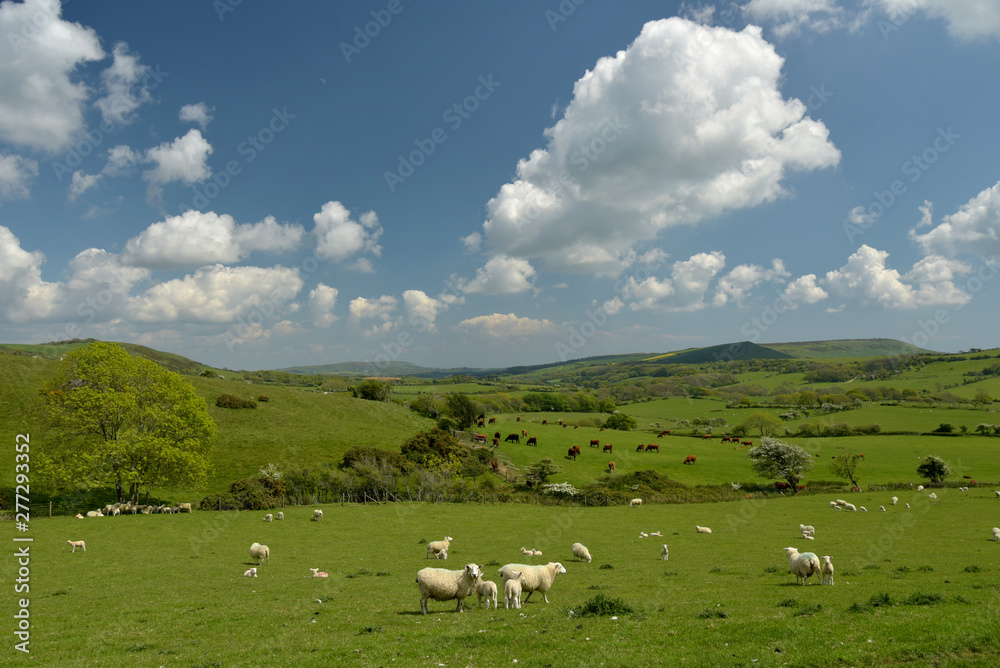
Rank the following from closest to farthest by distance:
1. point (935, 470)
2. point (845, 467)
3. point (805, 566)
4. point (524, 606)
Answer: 1. point (524, 606)
2. point (805, 566)
3. point (935, 470)
4. point (845, 467)

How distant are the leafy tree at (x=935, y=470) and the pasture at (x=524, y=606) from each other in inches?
1198

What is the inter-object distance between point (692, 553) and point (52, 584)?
1276 inches

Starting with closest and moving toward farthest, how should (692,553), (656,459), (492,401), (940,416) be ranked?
(692,553) → (656,459) → (940,416) → (492,401)

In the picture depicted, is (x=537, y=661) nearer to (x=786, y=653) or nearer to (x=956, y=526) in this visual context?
(x=786, y=653)

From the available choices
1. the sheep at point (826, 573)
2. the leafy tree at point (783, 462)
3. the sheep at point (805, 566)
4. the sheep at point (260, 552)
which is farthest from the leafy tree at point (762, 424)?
the sheep at point (260, 552)

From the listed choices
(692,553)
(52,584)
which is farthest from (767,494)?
(52,584)

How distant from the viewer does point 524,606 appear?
1544 cm

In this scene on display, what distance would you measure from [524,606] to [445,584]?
283 cm

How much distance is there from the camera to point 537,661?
9.94 meters

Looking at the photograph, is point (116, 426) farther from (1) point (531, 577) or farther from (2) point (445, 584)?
(1) point (531, 577)

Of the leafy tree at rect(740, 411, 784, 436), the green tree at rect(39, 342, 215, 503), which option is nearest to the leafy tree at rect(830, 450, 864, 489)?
the leafy tree at rect(740, 411, 784, 436)

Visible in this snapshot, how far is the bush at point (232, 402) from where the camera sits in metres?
79.0

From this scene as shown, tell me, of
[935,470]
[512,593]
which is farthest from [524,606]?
[935,470]

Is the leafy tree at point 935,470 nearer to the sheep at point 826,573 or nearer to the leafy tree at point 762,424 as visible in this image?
the leafy tree at point 762,424
